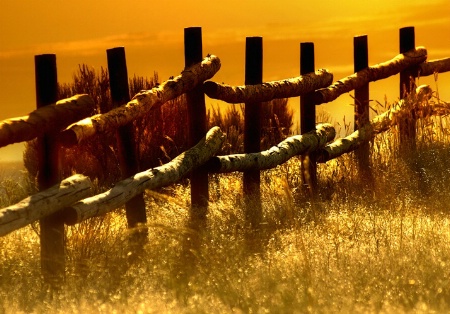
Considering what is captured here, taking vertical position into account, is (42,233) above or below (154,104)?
below

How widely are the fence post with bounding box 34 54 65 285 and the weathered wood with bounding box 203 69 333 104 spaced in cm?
213

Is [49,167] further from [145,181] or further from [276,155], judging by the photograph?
[276,155]

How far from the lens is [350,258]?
17.4 feet

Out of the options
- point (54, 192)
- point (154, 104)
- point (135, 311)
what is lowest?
point (135, 311)

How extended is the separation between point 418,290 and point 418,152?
14.7ft

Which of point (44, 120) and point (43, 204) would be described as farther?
point (44, 120)

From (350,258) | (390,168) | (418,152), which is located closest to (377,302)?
(350,258)

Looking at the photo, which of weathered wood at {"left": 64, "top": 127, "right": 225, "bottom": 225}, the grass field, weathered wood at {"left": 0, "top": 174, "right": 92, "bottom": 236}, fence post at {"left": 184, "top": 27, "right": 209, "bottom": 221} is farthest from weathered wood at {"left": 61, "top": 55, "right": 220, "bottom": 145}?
the grass field

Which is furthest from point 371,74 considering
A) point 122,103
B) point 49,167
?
point 49,167

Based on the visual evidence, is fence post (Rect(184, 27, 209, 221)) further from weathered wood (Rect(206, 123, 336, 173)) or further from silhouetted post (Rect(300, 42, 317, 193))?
silhouetted post (Rect(300, 42, 317, 193))

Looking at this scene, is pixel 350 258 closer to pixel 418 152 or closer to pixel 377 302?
pixel 377 302

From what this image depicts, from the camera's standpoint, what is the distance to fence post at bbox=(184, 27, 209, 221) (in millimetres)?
7480

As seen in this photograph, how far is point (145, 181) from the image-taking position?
6.45 m

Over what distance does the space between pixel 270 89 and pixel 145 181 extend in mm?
2136
